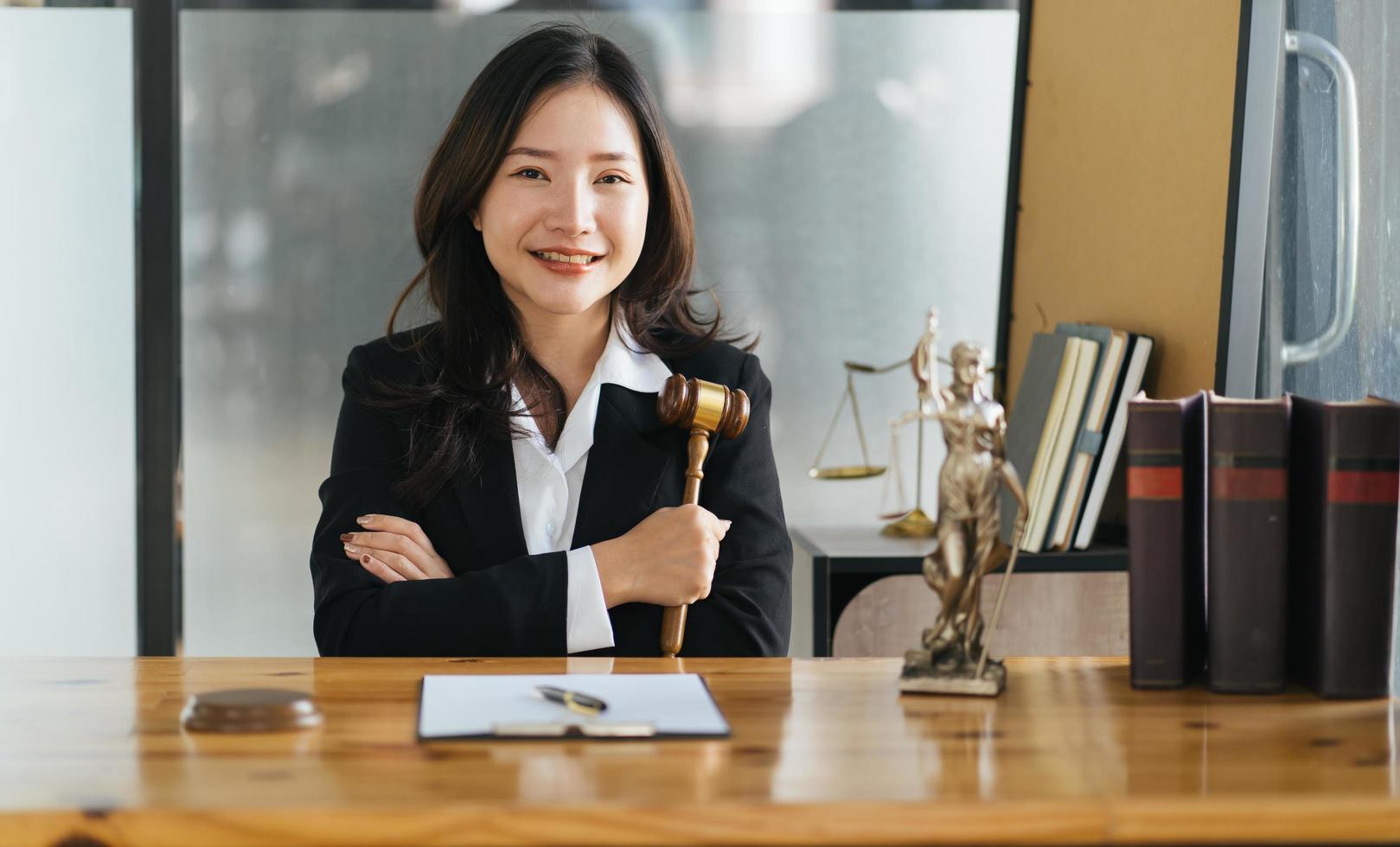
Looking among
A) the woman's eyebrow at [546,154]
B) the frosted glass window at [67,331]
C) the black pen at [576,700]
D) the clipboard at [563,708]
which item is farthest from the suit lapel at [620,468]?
the frosted glass window at [67,331]

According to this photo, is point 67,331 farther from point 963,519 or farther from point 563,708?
point 963,519

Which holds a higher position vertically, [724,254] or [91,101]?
[91,101]

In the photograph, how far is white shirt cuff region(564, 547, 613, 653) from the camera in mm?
1707

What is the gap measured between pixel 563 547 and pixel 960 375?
2.54ft

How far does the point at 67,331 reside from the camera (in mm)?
3248

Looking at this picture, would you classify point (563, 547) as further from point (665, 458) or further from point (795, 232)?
point (795, 232)

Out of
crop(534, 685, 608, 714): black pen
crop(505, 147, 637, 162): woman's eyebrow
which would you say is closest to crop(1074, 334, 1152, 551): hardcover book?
crop(505, 147, 637, 162): woman's eyebrow

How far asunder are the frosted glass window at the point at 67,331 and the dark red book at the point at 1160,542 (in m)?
2.54

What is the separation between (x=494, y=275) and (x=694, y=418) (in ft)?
1.47

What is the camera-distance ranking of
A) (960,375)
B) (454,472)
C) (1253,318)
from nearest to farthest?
(960,375) → (454,472) → (1253,318)

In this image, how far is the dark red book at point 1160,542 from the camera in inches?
52.8

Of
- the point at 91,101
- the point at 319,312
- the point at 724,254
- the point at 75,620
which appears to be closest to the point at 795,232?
the point at 724,254

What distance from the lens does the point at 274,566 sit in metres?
3.35

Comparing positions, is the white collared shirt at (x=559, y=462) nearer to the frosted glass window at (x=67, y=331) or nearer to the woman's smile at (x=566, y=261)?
the woman's smile at (x=566, y=261)
